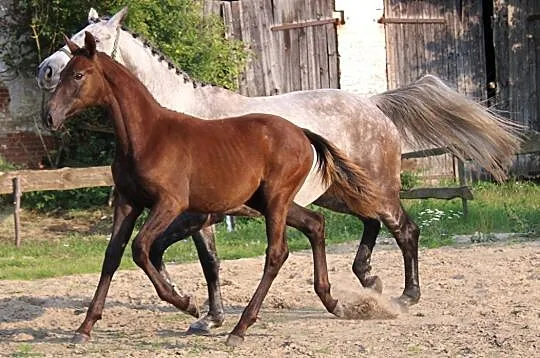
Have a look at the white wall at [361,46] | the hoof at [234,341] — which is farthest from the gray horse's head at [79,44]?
the white wall at [361,46]

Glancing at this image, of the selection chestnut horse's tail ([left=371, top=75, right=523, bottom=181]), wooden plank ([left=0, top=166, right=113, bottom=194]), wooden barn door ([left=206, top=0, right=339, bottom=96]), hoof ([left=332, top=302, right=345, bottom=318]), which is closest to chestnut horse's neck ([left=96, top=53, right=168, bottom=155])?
hoof ([left=332, top=302, right=345, bottom=318])

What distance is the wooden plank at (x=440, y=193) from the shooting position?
13.2m

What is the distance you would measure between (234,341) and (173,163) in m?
1.16

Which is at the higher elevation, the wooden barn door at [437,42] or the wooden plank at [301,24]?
the wooden plank at [301,24]

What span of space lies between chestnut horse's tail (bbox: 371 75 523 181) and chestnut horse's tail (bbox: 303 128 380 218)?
1399 millimetres

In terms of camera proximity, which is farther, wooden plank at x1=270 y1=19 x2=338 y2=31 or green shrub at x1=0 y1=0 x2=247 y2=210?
wooden plank at x1=270 y1=19 x2=338 y2=31

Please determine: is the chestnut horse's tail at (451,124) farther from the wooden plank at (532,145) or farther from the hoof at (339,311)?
the wooden plank at (532,145)

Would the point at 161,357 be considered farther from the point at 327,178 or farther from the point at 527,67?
the point at 527,67

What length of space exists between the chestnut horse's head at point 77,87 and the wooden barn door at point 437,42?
11015 millimetres

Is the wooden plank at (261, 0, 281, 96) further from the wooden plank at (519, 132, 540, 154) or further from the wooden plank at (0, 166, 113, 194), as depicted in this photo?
the wooden plank at (519, 132, 540, 154)

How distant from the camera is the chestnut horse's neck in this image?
6.73 metres

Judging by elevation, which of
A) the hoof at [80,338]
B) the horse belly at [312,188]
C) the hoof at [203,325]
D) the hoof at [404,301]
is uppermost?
the horse belly at [312,188]

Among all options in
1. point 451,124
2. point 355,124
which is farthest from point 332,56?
point 355,124

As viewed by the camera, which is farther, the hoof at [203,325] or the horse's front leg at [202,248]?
the horse's front leg at [202,248]
